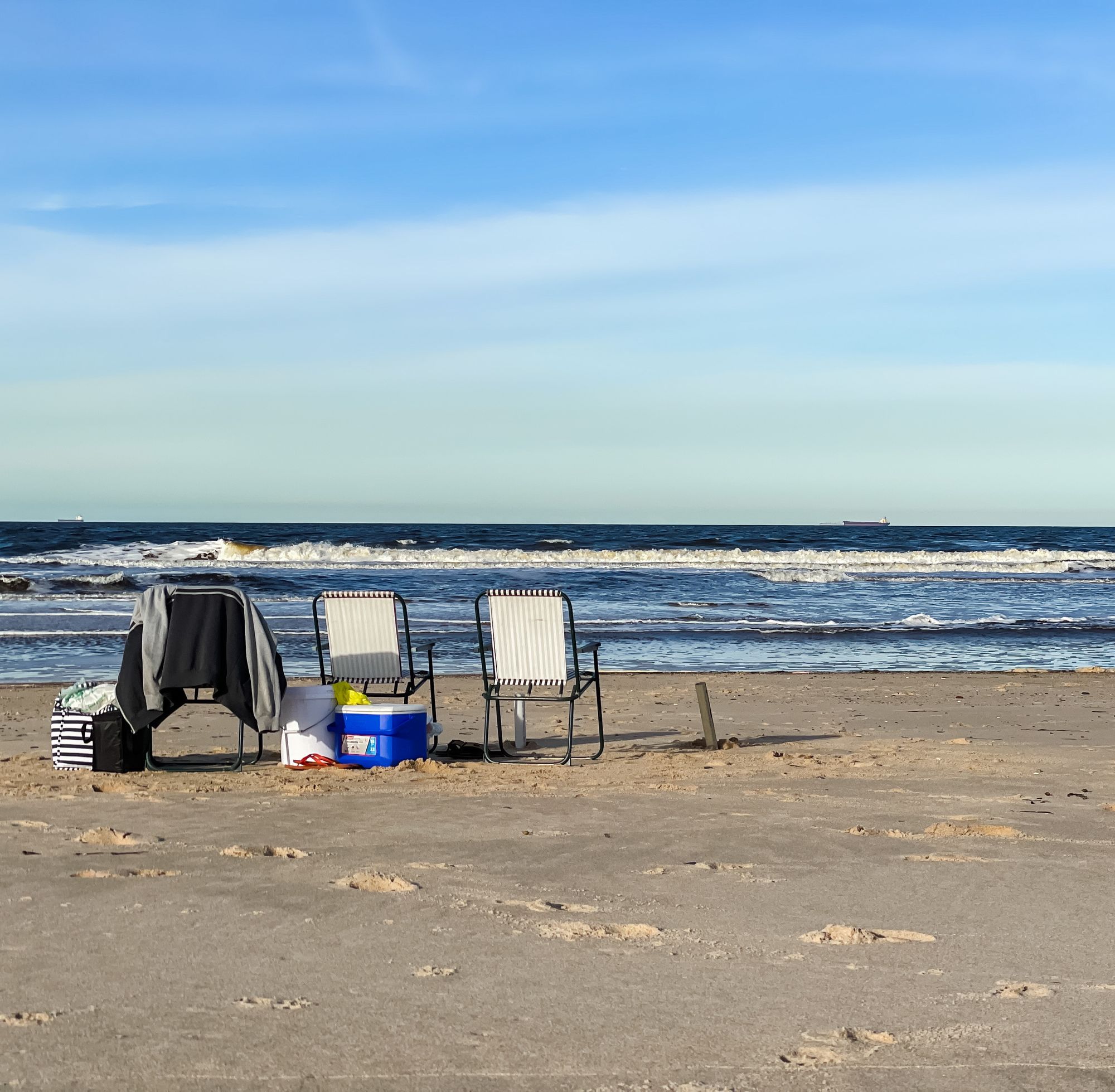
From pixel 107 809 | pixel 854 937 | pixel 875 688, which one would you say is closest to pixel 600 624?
pixel 875 688

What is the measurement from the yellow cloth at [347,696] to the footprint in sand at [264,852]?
2344 millimetres

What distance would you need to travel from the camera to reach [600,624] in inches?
755

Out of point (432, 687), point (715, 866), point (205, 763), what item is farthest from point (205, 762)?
point (715, 866)

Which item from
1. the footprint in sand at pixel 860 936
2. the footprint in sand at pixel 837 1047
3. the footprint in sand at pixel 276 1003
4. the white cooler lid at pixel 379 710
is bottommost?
the footprint in sand at pixel 860 936

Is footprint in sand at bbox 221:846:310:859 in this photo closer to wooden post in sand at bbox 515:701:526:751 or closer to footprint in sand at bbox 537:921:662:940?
footprint in sand at bbox 537:921:662:940

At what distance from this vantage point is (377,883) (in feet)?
14.3

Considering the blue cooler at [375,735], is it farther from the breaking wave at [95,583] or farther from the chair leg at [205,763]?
the breaking wave at [95,583]

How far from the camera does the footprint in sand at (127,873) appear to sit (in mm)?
4426

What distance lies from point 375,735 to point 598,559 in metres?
37.0

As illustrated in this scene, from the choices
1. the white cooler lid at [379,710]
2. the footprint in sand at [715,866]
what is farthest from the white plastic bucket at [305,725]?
the footprint in sand at [715,866]

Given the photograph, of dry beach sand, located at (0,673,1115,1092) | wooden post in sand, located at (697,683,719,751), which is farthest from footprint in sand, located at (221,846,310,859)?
wooden post in sand, located at (697,683,719,751)

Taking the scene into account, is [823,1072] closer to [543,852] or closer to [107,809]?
[543,852]

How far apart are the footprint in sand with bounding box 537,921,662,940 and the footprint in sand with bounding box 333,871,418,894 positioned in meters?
0.63

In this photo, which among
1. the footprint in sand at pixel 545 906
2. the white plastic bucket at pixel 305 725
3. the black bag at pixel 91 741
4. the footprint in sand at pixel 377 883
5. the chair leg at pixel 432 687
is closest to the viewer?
the footprint in sand at pixel 545 906
